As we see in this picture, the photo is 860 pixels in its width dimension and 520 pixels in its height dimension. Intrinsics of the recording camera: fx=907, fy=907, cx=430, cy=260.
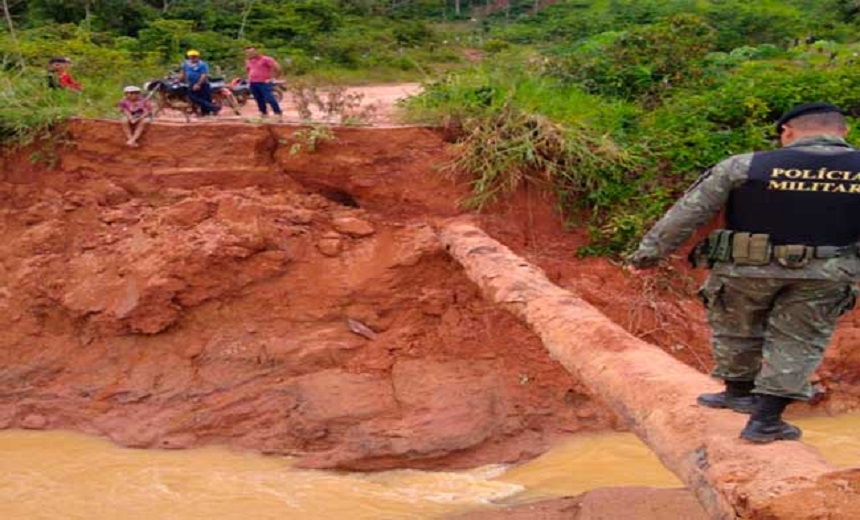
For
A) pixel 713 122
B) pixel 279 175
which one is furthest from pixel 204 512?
pixel 713 122

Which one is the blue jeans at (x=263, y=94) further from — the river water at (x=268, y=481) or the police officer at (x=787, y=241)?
the police officer at (x=787, y=241)

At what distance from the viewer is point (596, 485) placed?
660cm

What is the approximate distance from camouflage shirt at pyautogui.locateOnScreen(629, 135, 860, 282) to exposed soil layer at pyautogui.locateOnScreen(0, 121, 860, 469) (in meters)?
3.79

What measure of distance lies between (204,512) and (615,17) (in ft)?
63.8

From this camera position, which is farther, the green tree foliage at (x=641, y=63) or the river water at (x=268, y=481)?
the green tree foliage at (x=641, y=63)

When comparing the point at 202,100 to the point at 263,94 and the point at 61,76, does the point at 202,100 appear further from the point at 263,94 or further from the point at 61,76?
the point at 61,76

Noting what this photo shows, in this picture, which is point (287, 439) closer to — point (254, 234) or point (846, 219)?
point (254, 234)

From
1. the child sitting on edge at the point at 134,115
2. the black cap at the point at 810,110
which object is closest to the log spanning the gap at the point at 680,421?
the black cap at the point at 810,110

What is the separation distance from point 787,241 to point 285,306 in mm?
5433

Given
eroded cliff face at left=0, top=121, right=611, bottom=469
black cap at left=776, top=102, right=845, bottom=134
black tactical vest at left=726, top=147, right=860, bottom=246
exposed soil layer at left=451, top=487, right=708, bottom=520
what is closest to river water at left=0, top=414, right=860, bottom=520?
eroded cliff face at left=0, top=121, right=611, bottom=469

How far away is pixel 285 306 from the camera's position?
27.0 ft

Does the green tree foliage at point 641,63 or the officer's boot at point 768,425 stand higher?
the green tree foliage at point 641,63

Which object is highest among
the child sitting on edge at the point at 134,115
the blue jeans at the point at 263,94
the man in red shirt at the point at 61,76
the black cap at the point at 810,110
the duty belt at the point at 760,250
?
the black cap at the point at 810,110

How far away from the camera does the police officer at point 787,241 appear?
137 inches
